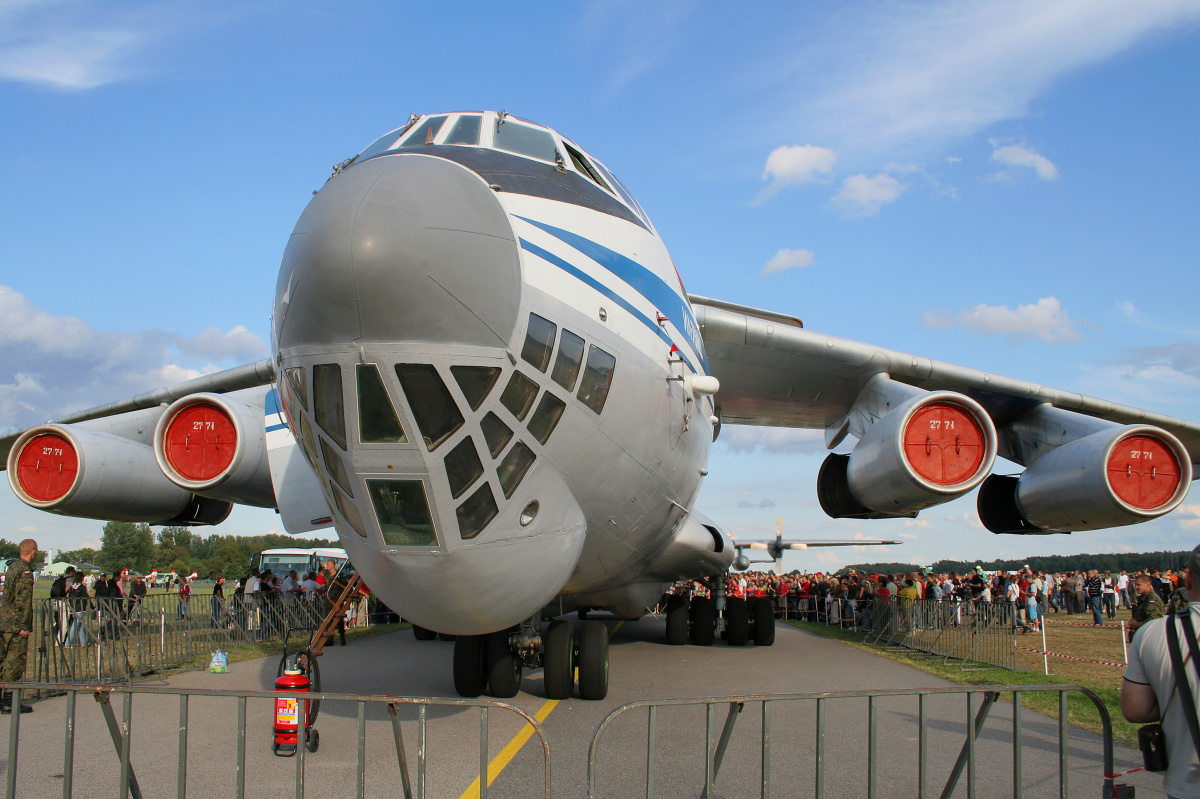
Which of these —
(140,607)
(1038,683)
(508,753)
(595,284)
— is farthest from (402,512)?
(1038,683)

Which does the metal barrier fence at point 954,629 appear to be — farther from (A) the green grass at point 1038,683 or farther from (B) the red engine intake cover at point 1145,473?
(B) the red engine intake cover at point 1145,473

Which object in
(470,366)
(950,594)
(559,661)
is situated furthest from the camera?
(950,594)

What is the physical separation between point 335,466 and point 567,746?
2.96 m

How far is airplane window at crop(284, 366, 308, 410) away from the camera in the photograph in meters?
4.05

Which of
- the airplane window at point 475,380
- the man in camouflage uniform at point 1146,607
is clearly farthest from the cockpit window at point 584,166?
the man in camouflage uniform at point 1146,607

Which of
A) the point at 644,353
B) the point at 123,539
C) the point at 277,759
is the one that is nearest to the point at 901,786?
the point at 644,353

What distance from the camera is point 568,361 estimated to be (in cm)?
441

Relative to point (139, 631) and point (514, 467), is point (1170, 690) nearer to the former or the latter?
point (514, 467)

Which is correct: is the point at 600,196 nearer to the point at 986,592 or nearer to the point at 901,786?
the point at 901,786

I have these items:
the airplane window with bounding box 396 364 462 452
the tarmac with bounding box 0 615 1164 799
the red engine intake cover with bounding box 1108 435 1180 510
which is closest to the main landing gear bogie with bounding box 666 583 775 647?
the tarmac with bounding box 0 615 1164 799

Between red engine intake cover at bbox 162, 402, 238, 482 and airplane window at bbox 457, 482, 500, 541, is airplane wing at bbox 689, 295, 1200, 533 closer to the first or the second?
airplane window at bbox 457, 482, 500, 541

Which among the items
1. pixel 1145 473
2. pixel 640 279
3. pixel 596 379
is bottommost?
pixel 1145 473

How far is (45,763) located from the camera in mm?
5770

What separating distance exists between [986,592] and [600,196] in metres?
20.0
